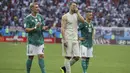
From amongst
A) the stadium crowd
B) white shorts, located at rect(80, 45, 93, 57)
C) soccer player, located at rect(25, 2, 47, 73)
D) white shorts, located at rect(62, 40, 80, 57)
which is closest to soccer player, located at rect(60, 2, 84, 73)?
white shorts, located at rect(62, 40, 80, 57)

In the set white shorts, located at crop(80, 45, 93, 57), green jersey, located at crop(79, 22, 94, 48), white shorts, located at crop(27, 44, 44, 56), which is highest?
green jersey, located at crop(79, 22, 94, 48)

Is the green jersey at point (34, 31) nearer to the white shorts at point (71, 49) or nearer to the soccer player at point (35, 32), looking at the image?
the soccer player at point (35, 32)

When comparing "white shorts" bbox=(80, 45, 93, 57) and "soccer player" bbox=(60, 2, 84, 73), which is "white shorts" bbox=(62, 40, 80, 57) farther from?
"white shorts" bbox=(80, 45, 93, 57)

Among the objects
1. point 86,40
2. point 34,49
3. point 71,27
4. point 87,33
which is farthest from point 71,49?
point 87,33

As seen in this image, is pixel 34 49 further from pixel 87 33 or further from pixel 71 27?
pixel 87 33

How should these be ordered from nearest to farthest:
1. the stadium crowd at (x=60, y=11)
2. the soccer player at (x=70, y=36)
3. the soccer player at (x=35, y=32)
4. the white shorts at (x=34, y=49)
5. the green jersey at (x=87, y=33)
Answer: the soccer player at (x=70, y=36), the soccer player at (x=35, y=32), the white shorts at (x=34, y=49), the green jersey at (x=87, y=33), the stadium crowd at (x=60, y=11)

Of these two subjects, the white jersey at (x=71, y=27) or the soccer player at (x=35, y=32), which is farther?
the soccer player at (x=35, y=32)

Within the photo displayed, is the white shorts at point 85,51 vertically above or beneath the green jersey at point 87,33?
beneath

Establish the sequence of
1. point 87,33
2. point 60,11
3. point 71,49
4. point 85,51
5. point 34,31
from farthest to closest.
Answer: point 60,11, point 87,33, point 85,51, point 34,31, point 71,49

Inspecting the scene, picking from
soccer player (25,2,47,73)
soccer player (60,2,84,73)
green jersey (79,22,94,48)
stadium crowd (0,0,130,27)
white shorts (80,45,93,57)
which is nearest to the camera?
soccer player (60,2,84,73)

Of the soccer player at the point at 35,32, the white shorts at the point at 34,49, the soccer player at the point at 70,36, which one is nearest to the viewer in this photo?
the soccer player at the point at 70,36

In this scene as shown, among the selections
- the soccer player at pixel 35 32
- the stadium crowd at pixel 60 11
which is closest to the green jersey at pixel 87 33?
the soccer player at pixel 35 32

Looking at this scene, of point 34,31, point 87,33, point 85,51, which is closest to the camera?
point 34,31

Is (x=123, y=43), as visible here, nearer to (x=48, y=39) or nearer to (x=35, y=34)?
(x=48, y=39)
